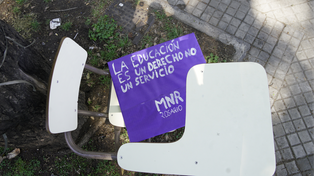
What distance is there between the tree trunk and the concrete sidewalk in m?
2.21

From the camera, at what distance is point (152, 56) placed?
2.37m

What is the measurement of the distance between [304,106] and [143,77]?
7.65 ft

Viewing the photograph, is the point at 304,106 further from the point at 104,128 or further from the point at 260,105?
the point at 104,128

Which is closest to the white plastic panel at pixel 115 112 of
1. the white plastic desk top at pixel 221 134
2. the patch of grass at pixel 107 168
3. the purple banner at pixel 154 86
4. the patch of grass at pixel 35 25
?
the purple banner at pixel 154 86

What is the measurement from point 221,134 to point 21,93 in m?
1.75

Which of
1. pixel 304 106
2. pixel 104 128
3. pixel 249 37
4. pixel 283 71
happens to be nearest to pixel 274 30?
pixel 249 37

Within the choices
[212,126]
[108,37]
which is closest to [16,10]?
[108,37]

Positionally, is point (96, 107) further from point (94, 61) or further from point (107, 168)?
point (107, 168)

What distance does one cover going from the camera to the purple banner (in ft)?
7.11

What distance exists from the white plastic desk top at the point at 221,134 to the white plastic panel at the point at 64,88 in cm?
55

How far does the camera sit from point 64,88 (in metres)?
1.60

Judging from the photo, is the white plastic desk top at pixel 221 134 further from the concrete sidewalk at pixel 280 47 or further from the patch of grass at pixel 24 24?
the patch of grass at pixel 24 24

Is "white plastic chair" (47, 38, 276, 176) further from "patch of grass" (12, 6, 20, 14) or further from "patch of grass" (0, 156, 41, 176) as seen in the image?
"patch of grass" (12, 6, 20, 14)

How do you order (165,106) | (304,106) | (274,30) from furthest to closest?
(274,30) → (304,106) → (165,106)
